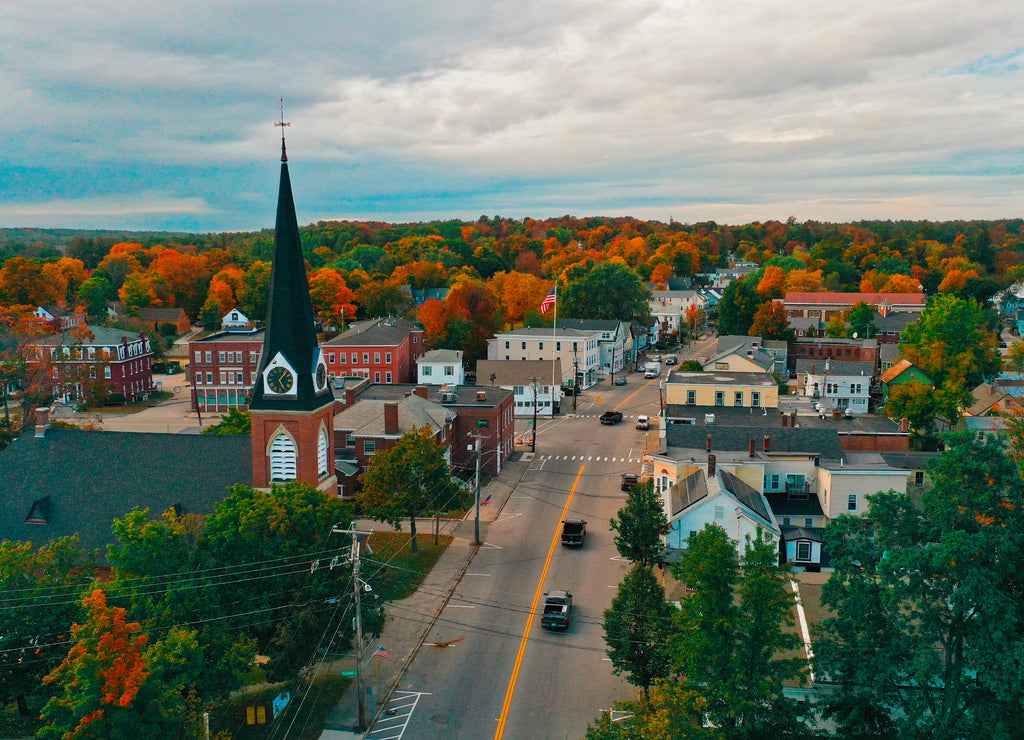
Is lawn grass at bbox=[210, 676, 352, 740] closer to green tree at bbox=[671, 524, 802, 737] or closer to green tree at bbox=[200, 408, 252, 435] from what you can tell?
green tree at bbox=[671, 524, 802, 737]

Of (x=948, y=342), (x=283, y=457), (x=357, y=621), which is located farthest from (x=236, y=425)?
(x=948, y=342)

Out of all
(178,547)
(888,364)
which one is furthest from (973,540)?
(888,364)

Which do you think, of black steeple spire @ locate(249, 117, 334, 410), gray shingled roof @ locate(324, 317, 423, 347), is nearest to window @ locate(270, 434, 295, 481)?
black steeple spire @ locate(249, 117, 334, 410)

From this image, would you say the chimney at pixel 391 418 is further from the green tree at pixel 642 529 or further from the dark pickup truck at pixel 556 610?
the green tree at pixel 642 529

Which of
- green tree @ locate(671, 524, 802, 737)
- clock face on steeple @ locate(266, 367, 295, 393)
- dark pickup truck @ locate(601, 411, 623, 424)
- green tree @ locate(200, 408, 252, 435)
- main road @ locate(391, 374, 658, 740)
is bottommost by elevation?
main road @ locate(391, 374, 658, 740)

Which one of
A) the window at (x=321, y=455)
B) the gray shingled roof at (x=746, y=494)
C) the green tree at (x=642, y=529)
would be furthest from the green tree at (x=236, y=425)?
the gray shingled roof at (x=746, y=494)
